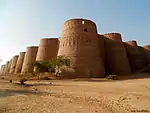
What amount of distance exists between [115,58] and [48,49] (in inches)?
507

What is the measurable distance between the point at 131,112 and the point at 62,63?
63.1 feet

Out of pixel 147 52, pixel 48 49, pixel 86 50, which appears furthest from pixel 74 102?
pixel 147 52

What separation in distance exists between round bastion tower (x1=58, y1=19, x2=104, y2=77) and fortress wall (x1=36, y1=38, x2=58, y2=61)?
21.2ft

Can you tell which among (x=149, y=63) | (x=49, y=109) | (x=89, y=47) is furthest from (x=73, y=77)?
(x=149, y=63)

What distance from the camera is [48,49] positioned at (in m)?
35.4

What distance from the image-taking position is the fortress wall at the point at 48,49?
115 ft

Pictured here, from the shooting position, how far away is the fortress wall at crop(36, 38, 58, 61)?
115 feet

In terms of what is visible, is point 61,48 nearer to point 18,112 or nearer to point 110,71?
point 110,71

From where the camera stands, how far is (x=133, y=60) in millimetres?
39344

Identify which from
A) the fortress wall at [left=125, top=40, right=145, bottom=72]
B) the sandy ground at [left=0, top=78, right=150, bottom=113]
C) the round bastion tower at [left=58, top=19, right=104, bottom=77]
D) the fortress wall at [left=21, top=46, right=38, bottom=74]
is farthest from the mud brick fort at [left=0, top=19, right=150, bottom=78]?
the sandy ground at [left=0, top=78, right=150, bottom=113]

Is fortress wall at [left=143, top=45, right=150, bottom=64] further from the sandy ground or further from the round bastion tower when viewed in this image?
the sandy ground

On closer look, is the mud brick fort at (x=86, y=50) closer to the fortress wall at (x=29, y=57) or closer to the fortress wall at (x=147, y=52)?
the fortress wall at (x=147, y=52)

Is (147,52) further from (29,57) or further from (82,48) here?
(29,57)

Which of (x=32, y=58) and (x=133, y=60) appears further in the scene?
(x=32, y=58)
